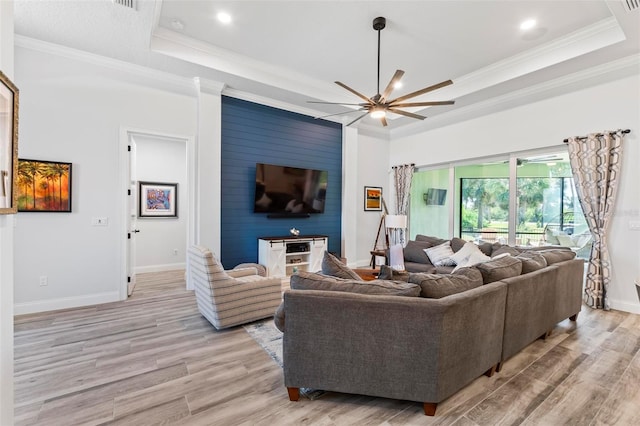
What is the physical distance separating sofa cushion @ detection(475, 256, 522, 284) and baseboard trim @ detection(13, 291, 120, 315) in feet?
15.1

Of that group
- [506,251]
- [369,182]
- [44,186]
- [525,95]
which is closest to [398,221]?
[369,182]

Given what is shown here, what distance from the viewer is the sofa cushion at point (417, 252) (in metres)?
A: 4.79

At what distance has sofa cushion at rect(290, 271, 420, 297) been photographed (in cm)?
191

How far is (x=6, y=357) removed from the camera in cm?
138

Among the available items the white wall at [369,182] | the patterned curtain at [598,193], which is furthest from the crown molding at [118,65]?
the patterned curtain at [598,193]

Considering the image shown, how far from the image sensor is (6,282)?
4.55 ft

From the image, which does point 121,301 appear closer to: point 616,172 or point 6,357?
point 6,357

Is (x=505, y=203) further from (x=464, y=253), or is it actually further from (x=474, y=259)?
(x=474, y=259)

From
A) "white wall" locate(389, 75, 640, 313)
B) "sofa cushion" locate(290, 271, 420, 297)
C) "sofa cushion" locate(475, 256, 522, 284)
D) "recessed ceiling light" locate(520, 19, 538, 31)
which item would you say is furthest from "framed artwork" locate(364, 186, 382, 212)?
"sofa cushion" locate(290, 271, 420, 297)

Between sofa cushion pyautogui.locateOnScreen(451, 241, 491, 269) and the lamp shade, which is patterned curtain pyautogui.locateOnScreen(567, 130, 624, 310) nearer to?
sofa cushion pyautogui.locateOnScreen(451, 241, 491, 269)

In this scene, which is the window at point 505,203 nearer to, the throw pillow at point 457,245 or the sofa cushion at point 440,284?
the throw pillow at point 457,245

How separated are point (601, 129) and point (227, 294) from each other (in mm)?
5414

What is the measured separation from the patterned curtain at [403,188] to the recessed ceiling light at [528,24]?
11.1 ft

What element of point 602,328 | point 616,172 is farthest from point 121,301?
point 616,172
